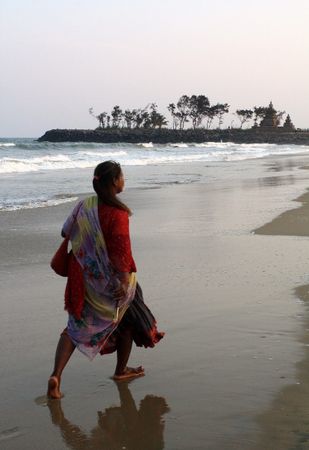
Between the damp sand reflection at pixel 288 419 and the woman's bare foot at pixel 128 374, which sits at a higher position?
the damp sand reflection at pixel 288 419

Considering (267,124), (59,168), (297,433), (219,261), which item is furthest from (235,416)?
(267,124)

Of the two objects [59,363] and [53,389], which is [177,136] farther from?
[53,389]

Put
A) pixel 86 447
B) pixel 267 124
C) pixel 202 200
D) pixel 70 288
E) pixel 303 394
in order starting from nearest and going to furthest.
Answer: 1. pixel 86 447
2. pixel 303 394
3. pixel 70 288
4. pixel 202 200
5. pixel 267 124

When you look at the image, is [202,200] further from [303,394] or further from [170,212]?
[303,394]

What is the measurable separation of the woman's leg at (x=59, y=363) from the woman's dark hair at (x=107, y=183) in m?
0.74

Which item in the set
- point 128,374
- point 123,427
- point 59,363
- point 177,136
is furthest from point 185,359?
point 177,136

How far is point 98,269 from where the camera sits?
3512 millimetres

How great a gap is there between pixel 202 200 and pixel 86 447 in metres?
11.3

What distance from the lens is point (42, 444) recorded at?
2.86m

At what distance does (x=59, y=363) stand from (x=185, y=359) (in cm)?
76

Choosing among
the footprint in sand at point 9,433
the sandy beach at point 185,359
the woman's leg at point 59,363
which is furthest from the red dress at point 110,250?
the footprint in sand at point 9,433

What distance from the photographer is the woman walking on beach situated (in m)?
3.51

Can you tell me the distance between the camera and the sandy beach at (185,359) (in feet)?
9.66

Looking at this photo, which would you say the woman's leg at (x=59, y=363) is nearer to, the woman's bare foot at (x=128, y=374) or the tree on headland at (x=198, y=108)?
the woman's bare foot at (x=128, y=374)
